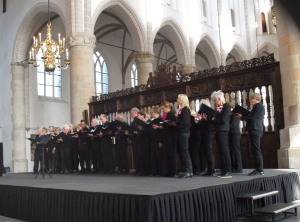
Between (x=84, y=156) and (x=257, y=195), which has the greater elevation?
(x=84, y=156)

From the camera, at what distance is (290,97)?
8852 mm

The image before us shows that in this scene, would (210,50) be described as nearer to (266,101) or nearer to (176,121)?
(266,101)

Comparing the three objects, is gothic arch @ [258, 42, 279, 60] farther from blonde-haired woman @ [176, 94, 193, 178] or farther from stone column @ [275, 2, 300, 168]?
blonde-haired woman @ [176, 94, 193, 178]

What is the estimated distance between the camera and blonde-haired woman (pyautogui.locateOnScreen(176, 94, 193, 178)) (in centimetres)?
726

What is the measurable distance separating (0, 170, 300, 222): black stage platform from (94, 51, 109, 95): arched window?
18.2 metres

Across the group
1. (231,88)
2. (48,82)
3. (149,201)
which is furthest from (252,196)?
(48,82)

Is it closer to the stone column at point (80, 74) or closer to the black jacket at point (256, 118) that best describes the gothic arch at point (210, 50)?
the stone column at point (80, 74)

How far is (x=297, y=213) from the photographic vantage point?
6109 mm

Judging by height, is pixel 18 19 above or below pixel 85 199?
above

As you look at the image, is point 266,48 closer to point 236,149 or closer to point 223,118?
point 236,149

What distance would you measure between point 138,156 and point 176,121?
6.64ft

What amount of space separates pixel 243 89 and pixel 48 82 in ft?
46.3

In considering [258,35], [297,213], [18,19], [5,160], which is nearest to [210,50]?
[258,35]

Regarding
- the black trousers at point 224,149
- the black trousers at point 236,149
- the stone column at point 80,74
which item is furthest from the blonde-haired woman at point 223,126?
the stone column at point 80,74
